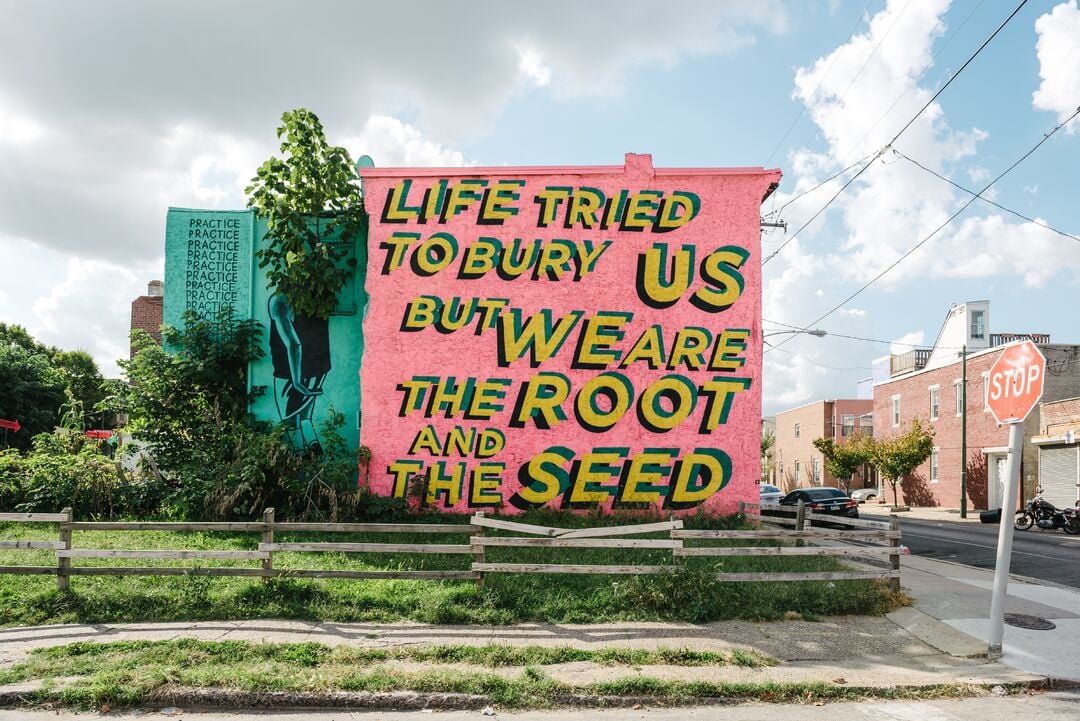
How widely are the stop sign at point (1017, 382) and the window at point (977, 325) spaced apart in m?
41.4

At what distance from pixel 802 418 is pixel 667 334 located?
53559 millimetres

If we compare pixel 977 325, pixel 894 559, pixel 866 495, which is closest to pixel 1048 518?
pixel 894 559

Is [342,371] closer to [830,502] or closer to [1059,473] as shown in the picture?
[830,502]

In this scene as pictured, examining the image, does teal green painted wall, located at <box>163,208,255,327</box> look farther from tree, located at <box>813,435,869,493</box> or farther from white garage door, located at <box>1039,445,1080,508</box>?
tree, located at <box>813,435,869,493</box>

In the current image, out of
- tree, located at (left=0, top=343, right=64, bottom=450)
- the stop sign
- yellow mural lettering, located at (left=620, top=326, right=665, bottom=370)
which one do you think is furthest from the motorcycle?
tree, located at (left=0, top=343, right=64, bottom=450)

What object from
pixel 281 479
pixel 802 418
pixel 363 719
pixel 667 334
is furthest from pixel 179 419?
pixel 802 418

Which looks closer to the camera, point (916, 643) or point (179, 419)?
point (916, 643)

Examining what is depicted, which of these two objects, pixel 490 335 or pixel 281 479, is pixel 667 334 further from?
pixel 281 479

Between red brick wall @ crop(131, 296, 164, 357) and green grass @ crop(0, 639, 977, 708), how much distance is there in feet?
97.9

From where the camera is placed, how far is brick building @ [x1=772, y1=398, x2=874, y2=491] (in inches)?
2338

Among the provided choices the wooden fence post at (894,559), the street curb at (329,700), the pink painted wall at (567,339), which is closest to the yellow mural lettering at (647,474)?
the pink painted wall at (567,339)

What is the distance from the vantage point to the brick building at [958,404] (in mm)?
36188

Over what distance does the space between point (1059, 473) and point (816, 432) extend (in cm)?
2910

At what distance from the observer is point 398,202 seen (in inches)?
648
